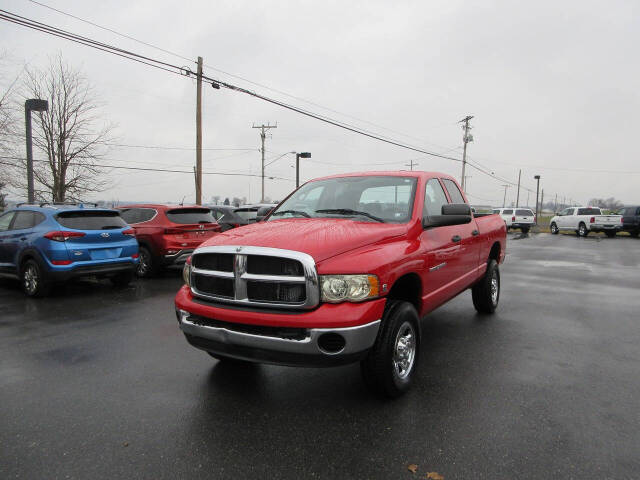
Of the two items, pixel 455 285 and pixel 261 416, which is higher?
pixel 455 285

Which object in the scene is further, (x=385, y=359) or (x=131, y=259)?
(x=131, y=259)

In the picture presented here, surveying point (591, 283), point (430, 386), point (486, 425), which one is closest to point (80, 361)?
point (430, 386)

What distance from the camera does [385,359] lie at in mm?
A: 3133

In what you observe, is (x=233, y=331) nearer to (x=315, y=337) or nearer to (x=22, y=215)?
(x=315, y=337)

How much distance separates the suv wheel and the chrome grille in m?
6.52

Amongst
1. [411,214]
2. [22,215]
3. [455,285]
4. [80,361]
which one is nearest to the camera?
[411,214]

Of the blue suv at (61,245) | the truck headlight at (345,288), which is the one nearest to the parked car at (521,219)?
the blue suv at (61,245)

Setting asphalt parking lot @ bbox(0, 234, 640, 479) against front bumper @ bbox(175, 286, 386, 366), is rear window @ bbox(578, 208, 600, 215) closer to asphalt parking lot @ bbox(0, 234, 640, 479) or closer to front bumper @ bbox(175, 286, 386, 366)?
asphalt parking lot @ bbox(0, 234, 640, 479)

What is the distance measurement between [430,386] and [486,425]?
70cm

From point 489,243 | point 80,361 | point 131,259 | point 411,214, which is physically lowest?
point 80,361

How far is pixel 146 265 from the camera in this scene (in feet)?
30.9

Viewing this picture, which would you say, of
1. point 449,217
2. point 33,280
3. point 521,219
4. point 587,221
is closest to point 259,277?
point 449,217

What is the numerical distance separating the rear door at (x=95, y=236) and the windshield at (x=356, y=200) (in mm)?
4402

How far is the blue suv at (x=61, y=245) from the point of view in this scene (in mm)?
7055
